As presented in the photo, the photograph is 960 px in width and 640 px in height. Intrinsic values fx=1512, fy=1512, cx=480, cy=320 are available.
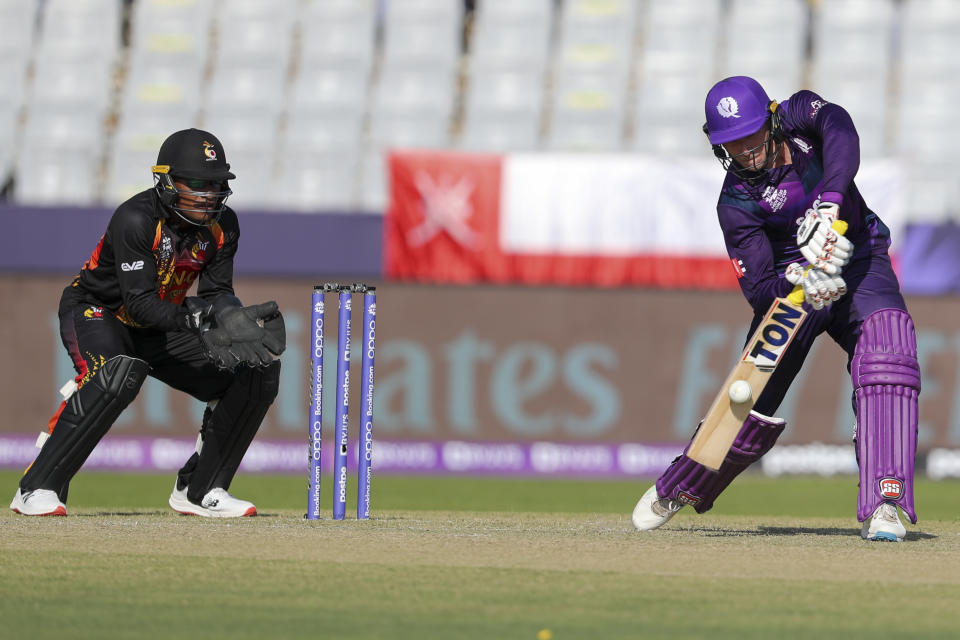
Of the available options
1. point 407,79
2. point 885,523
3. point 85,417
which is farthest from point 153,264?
point 407,79

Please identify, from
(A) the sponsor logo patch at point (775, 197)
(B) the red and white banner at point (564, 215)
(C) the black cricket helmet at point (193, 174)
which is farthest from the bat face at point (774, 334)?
(B) the red and white banner at point (564, 215)

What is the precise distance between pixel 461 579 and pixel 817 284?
1822 millimetres

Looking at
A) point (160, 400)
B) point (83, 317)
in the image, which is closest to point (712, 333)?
point (160, 400)

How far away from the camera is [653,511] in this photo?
6.38m

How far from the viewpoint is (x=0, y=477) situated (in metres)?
11.5

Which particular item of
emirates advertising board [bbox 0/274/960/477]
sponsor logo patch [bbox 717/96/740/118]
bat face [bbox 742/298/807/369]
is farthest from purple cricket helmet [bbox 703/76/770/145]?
emirates advertising board [bbox 0/274/960/477]

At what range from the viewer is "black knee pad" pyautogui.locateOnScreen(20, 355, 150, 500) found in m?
6.50

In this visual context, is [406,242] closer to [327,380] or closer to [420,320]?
[420,320]

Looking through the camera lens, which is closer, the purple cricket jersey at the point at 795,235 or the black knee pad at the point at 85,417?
the purple cricket jersey at the point at 795,235

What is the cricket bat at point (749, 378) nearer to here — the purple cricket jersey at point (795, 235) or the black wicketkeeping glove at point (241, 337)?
the purple cricket jersey at point (795, 235)

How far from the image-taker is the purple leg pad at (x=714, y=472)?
6.21m

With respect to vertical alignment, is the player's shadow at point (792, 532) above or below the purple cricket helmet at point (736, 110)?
below

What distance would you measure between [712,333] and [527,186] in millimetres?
2009

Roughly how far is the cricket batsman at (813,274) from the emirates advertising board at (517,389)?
19.2 ft
